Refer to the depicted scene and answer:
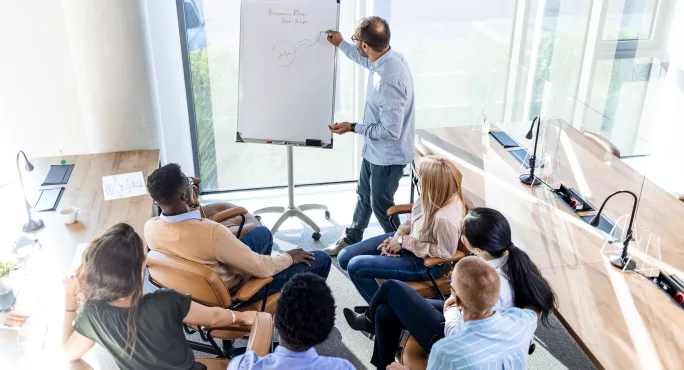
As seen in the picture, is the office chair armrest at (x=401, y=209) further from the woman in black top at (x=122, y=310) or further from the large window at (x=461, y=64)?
the woman in black top at (x=122, y=310)

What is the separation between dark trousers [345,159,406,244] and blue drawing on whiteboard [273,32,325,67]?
0.82m

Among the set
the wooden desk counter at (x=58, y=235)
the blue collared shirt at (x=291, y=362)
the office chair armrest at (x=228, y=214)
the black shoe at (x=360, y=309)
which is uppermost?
the blue collared shirt at (x=291, y=362)

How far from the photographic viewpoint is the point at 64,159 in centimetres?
378

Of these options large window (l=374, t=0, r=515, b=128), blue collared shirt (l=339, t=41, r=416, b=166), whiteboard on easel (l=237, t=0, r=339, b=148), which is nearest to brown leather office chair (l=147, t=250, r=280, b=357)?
blue collared shirt (l=339, t=41, r=416, b=166)

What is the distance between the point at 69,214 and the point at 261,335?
1485mm

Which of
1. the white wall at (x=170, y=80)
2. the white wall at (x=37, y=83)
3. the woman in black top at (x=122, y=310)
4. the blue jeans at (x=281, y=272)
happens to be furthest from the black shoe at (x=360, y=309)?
the white wall at (x=37, y=83)

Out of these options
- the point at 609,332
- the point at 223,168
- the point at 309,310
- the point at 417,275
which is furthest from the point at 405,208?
the point at 223,168

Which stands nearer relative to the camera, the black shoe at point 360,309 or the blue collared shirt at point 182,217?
the blue collared shirt at point 182,217

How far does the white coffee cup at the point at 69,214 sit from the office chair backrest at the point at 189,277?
85cm

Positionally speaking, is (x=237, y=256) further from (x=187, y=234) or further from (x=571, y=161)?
(x=571, y=161)

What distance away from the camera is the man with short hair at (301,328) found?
5.96ft

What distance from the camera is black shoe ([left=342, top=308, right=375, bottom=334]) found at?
3.04m

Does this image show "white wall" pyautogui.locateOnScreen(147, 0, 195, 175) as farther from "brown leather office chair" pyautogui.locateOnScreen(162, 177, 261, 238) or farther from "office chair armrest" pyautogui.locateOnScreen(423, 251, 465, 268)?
"office chair armrest" pyautogui.locateOnScreen(423, 251, 465, 268)

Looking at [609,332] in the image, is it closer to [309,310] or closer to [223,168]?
[309,310]
